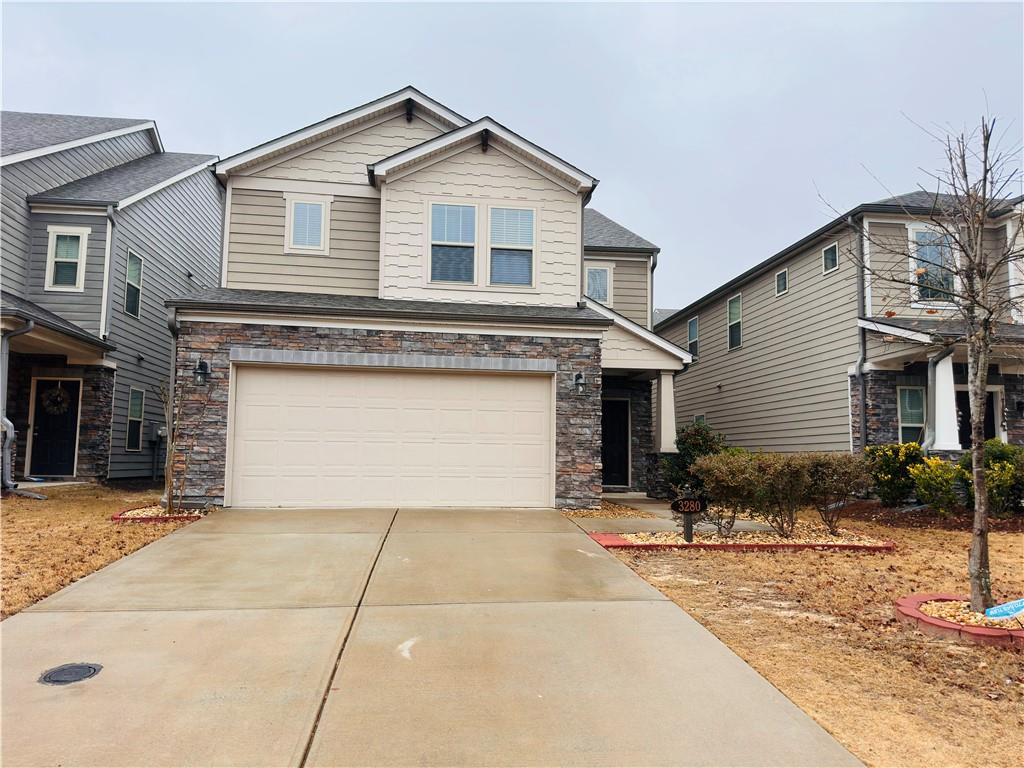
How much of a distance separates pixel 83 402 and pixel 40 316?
2252mm

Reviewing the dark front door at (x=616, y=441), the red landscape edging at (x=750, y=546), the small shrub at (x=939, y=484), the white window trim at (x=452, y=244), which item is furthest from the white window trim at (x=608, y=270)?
the red landscape edging at (x=750, y=546)

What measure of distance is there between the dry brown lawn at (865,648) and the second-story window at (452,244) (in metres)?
5.86

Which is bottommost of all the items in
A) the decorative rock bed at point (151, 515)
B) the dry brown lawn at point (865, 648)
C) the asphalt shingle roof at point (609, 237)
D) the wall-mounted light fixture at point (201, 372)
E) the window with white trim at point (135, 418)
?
the dry brown lawn at point (865, 648)

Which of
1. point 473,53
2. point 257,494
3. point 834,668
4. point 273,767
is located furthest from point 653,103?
point 273,767

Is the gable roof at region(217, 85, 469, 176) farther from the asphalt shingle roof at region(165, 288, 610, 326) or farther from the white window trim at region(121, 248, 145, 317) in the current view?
the white window trim at region(121, 248, 145, 317)

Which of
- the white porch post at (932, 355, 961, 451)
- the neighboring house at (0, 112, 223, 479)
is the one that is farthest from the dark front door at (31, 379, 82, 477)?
the white porch post at (932, 355, 961, 451)

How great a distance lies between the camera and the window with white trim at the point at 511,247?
1151 centimetres

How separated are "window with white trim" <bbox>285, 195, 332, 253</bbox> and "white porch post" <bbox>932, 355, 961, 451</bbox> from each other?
1109cm

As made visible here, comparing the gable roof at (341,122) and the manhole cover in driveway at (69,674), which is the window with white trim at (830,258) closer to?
the gable roof at (341,122)

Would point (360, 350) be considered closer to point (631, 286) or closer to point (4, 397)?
point (4, 397)

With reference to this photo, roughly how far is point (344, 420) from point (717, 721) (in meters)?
8.12

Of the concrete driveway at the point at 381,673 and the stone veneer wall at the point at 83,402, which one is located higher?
the stone veneer wall at the point at 83,402

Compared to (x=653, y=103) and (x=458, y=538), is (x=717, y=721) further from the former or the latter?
(x=653, y=103)

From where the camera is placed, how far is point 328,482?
10367 mm
